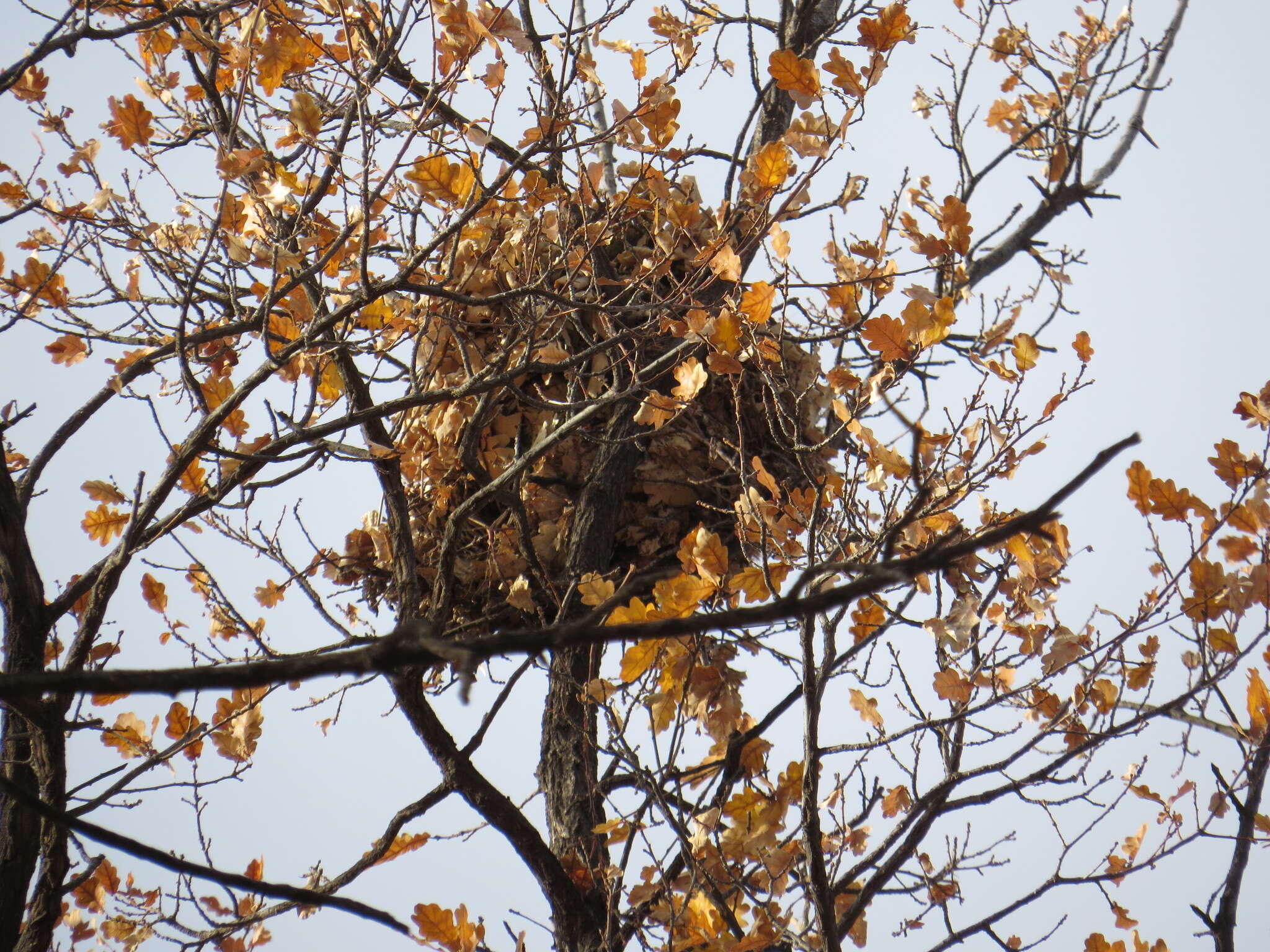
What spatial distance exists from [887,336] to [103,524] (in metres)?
2.32

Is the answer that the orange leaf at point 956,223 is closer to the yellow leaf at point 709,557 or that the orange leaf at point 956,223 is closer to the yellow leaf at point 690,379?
the yellow leaf at point 690,379

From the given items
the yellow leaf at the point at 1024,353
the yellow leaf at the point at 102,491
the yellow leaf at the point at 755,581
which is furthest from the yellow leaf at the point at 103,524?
the yellow leaf at the point at 1024,353

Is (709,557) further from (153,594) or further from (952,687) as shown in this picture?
(153,594)

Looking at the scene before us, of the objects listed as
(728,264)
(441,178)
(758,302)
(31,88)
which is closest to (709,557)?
(758,302)

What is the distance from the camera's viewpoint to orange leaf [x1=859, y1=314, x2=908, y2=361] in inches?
90.8

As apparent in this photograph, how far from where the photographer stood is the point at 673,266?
359 centimetres

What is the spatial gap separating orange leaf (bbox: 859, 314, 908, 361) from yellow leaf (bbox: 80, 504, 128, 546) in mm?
2205

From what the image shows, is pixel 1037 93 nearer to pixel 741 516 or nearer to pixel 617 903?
pixel 741 516

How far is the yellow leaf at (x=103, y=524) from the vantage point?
122 inches

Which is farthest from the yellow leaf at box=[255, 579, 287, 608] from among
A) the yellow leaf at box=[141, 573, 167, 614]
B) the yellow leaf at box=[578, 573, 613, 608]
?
the yellow leaf at box=[578, 573, 613, 608]

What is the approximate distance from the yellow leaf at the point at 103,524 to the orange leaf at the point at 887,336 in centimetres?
221

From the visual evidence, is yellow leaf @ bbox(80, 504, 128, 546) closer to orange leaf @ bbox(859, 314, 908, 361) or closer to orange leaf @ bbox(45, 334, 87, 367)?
orange leaf @ bbox(45, 334, 87, 367)

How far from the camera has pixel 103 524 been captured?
10.2 ft

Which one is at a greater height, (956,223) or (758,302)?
(956,223)
